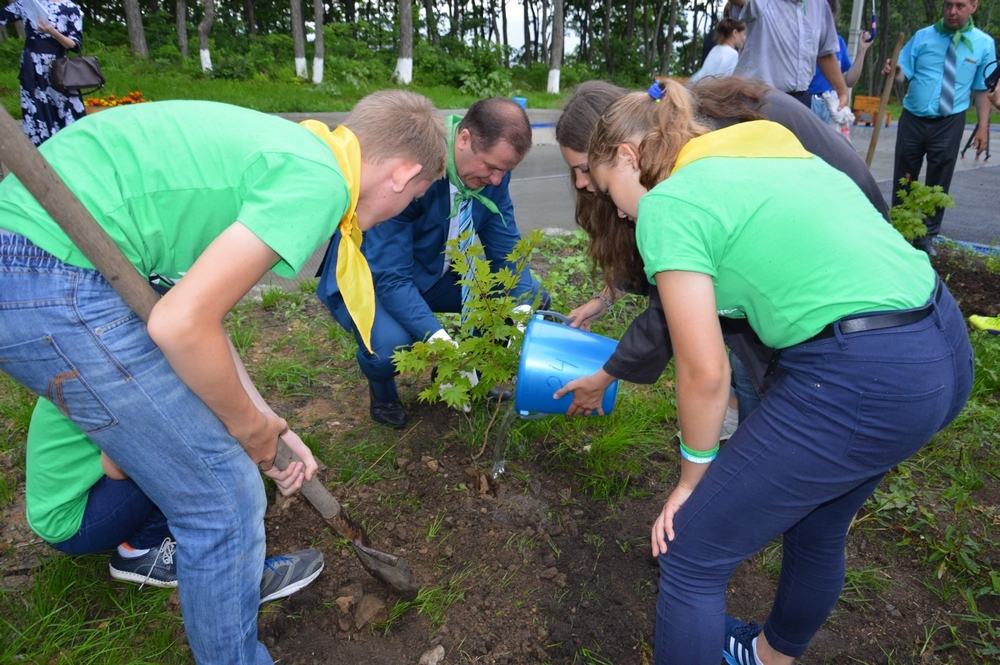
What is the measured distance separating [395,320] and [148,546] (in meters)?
1.14

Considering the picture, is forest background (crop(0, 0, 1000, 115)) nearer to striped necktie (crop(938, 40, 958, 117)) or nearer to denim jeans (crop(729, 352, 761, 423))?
striped necktie (crop(938, 40, 958, 117))

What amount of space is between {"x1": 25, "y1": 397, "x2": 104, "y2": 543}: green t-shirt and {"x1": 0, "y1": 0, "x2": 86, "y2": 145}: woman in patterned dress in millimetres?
4137

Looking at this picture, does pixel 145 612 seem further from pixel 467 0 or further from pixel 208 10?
pixel 467 0

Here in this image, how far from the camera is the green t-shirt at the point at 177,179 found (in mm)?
1142

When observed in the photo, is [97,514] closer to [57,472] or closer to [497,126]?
[57,472]

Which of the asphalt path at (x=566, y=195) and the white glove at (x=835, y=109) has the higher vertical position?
the white glove at (x=835, y=109)

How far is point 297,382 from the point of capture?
299 centimetres

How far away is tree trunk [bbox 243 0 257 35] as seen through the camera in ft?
82.6

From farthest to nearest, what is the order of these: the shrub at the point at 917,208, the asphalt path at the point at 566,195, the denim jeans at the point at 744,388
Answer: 1. the asphalt path at the point at 566,195
2. the shrub at the point at 917,208
3. the denim jeans at the point at 744,388

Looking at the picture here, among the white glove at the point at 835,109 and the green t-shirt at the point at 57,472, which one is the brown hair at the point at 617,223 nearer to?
the green t-shirt at the point at 57,472

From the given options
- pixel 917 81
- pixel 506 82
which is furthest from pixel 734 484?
pixel 506 82

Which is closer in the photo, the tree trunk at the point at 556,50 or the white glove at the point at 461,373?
the white glove at the point at 461,373

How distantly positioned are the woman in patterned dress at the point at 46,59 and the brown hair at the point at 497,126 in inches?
150

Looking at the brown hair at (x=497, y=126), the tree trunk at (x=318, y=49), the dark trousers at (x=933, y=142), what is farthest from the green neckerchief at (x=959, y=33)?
the tree trunk at (x=318, y=49)
